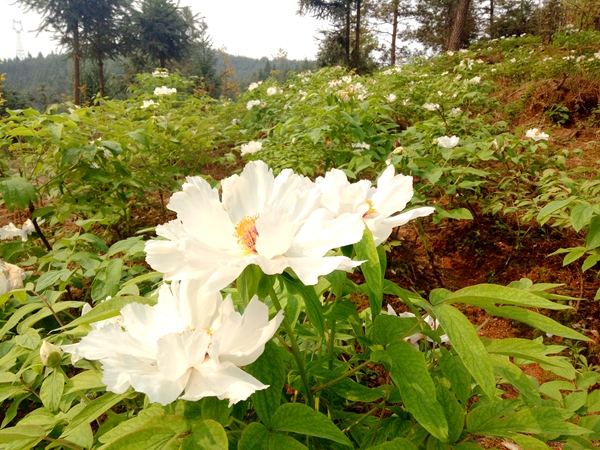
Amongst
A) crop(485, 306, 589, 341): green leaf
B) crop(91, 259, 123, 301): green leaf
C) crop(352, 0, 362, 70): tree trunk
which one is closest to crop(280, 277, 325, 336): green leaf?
crop(485, 306, 589, 341): green leaf

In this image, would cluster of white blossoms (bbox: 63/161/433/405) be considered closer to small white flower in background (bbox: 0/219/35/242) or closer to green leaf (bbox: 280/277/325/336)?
green leaf (bbox: 280/277/325/336)

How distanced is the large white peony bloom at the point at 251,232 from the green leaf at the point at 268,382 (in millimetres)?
147

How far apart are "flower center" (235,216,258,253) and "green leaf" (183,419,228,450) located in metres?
0.21

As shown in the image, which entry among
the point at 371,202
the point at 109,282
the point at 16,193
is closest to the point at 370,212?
the point at 371,202

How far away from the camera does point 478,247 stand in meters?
2.47

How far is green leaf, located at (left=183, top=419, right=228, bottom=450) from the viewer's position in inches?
19.6

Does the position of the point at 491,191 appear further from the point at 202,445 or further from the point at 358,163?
the point at 202,445

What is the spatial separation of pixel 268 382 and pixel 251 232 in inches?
7.9

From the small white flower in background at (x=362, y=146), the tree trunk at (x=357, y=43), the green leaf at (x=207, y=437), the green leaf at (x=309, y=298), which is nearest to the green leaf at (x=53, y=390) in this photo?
the green leaf at (x=207, y=437)

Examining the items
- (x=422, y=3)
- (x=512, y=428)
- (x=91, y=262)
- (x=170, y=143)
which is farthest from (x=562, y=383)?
(x=422, y=3)

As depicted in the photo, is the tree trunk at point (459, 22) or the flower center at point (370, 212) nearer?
the flower center at point (370, 212)

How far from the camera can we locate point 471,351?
530 millimetres

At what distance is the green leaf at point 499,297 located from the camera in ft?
1.81

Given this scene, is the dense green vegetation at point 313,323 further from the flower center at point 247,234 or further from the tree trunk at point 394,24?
the tree trunk at point 394,24
